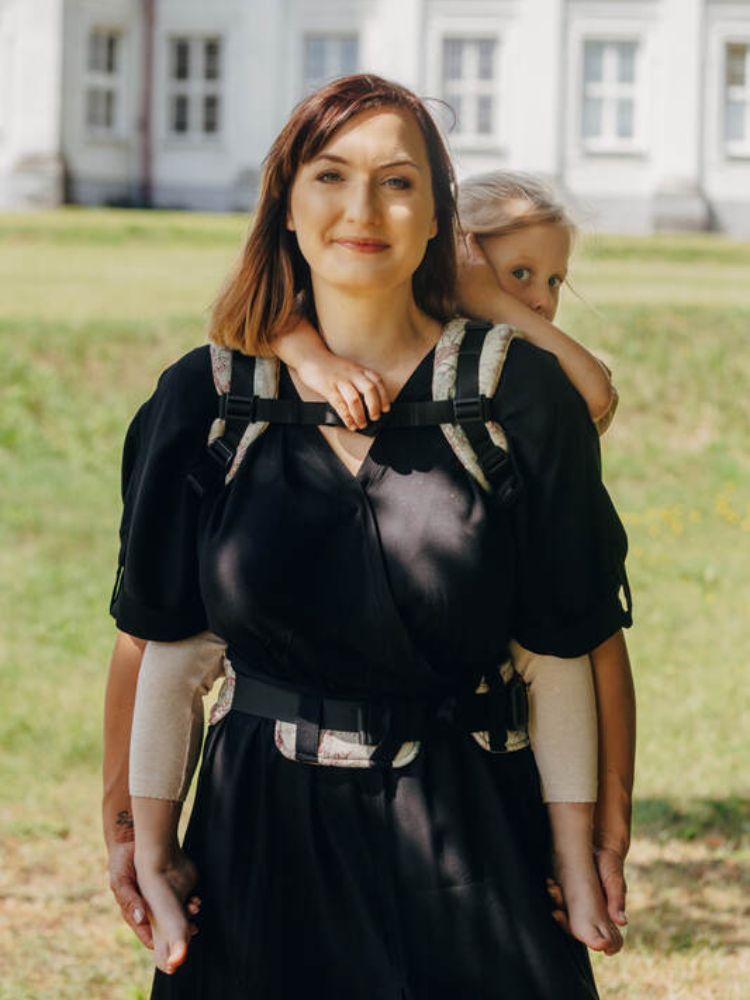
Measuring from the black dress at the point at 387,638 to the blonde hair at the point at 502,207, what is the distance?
541 millimetres

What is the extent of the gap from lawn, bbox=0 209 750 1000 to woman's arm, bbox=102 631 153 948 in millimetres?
1139

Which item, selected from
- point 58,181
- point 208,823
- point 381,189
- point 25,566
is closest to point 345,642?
point 208,823

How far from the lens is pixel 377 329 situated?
2.53 m

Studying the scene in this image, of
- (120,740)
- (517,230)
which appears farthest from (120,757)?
(517,230)

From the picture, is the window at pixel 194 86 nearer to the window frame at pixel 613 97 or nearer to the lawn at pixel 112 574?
the window frame at pixel 613 97

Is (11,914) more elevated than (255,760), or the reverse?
(255,760)

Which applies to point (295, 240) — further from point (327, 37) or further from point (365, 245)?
point (327, 37)

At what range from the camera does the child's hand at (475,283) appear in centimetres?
278

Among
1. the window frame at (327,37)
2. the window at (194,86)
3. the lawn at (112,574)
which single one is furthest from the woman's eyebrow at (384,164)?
the window at (194,86)

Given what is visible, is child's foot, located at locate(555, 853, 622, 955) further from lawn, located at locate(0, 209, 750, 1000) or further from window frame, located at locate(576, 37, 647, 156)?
window frame, located at locate(576, 37, 647, 156)

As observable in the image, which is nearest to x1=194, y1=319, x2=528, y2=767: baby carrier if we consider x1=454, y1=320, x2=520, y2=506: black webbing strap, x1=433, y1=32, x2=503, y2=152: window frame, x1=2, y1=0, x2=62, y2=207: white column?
x1=454, y1=320, x2=520, y2=506: black webbing strap

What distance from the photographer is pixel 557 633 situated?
2.46 metres

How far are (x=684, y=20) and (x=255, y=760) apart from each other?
28.0m

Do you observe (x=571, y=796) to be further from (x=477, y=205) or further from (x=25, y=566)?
(x=25, y=566)
